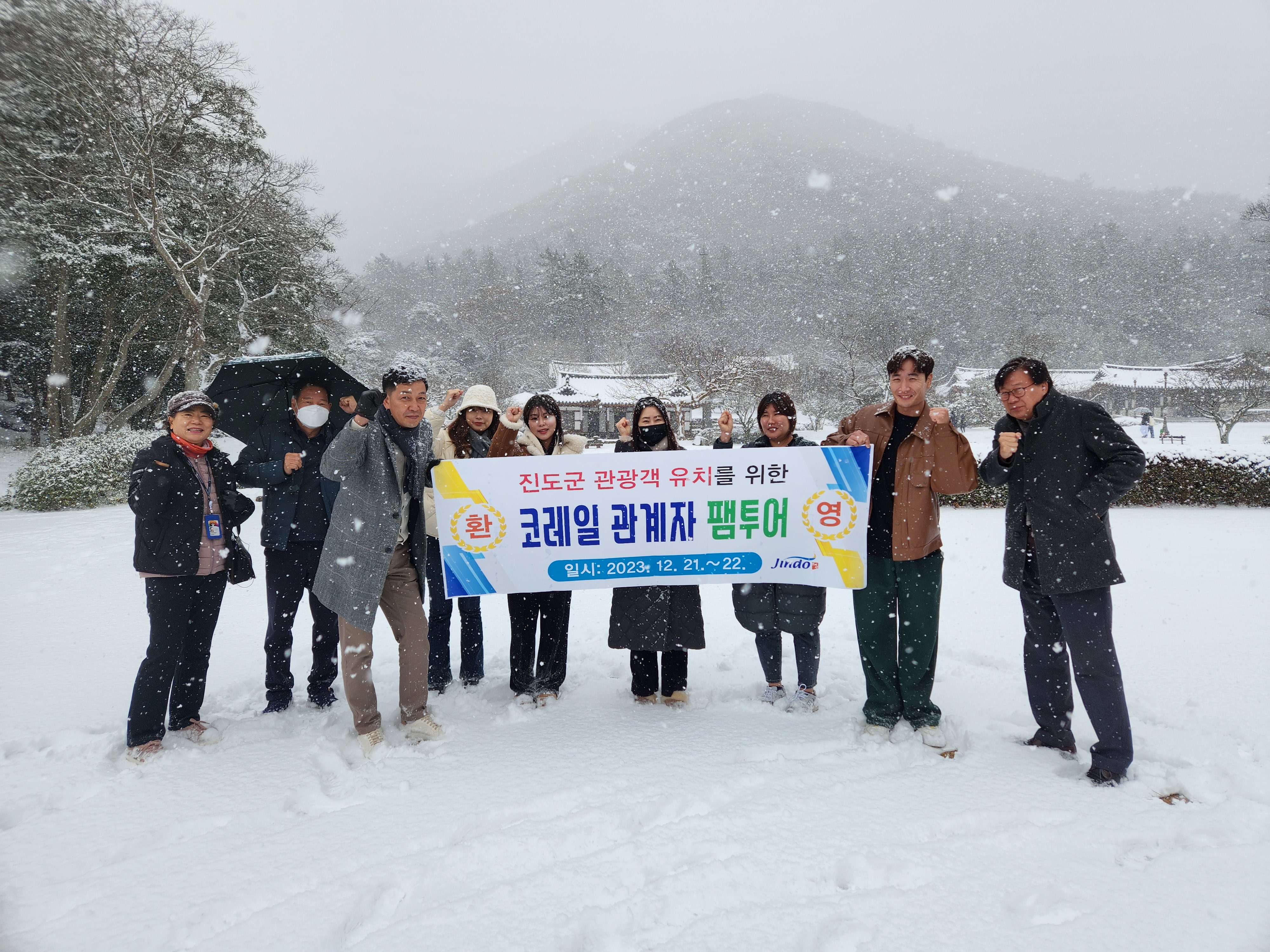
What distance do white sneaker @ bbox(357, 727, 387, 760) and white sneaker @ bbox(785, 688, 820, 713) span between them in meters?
2.18

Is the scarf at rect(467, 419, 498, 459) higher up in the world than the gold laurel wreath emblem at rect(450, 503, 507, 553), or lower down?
higher up

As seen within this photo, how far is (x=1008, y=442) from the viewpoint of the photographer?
267 cm

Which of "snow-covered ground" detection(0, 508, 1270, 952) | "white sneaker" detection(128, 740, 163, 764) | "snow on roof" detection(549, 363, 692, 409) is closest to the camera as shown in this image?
"snow-covered ground" detection(0, 508, 1270, 952)

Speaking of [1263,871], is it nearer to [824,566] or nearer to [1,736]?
[824,566]

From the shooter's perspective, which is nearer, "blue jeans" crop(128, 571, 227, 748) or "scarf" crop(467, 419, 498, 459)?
"blue jeans" crop(128, 571, 227, 748)

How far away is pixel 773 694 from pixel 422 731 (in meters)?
1.97

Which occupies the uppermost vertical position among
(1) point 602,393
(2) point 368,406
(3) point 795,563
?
(1) point 602,393

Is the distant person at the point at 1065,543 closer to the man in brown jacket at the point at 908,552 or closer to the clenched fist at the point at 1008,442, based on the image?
the clenched fist at the point at 1008,442

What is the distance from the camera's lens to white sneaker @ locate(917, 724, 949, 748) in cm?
281

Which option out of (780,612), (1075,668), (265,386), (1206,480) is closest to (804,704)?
(780,612)

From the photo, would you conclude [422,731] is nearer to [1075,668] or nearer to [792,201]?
[1075,668]

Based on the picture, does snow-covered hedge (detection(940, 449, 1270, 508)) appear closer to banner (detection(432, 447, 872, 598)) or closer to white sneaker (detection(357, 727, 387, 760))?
banner (detection(432, 447, 872, 598))

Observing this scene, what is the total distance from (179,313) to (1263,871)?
855 inches

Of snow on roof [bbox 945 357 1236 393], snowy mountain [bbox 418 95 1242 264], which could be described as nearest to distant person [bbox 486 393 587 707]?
snow on roof [bbox 945 357 1236 393]
